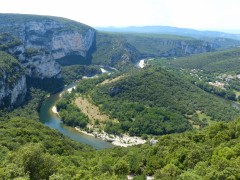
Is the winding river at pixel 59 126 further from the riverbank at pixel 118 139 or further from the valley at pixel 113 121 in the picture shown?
the riverbank at pixel 118 139

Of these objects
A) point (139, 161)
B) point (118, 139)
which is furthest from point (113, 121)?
point (139, 161)

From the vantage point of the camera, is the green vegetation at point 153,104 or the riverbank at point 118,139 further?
the green vegetation at point 153,104

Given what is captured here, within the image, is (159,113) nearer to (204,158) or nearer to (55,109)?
(55,109)

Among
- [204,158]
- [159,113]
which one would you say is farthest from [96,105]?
[204,158]

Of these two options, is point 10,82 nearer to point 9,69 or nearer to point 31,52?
point 9,69

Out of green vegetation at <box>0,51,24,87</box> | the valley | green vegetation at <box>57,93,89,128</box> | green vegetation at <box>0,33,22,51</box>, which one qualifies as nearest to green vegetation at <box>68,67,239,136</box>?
the valley

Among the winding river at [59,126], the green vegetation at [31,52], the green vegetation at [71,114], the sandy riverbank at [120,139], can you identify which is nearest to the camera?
the winding river at [59,126]

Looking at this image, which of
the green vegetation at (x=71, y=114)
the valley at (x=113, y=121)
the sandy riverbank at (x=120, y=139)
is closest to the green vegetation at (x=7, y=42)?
the valley at (x=113, y=121)
